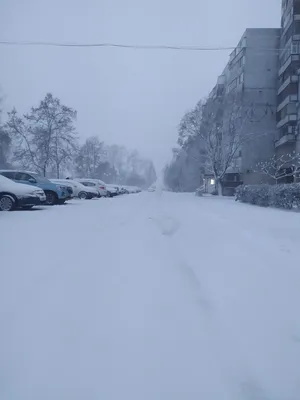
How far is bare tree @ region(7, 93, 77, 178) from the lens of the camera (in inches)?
1351

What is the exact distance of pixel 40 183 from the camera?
50.5ft

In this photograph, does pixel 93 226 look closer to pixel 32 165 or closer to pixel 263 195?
pixel 263 195

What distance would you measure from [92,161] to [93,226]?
5637cm

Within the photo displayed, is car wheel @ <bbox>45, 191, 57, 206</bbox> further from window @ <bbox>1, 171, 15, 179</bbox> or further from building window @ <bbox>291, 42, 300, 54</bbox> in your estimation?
building window @ <bbox>291, 42, 300, 54</bbox>

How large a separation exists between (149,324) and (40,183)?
13831 millimetres

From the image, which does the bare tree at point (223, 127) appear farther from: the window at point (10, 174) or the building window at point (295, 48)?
the window at point (10, 174)

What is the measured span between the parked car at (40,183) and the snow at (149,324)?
10.2 meters

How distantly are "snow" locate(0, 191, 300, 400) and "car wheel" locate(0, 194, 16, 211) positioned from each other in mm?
6784

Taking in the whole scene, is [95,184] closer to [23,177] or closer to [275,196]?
[23,177]

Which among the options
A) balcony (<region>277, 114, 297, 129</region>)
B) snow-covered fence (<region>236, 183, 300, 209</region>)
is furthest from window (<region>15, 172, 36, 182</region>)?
balcony (<region>277, 114, 297, 129</region>)

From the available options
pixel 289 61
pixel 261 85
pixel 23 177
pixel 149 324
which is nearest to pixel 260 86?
pixel 261 85

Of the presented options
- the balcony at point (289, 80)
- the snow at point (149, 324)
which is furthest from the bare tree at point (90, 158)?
the snow at point (149, 324)

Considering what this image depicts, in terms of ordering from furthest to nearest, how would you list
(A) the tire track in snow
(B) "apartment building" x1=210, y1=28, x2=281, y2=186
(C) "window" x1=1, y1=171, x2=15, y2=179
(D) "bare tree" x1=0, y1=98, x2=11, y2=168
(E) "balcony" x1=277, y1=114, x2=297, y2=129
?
1. (B) "apartment building" x1=210, y1=28, x2=281, y2=186
2. (E) "balcony" x1=277, y1=114, x2=297, y2=129
3. (D) "bare tree" x1=0, y1=98, x2=11, y2=168
4. (C) "window" x1=1, y1=171, x2=15, y2=179
5. (A) the tire track in snow

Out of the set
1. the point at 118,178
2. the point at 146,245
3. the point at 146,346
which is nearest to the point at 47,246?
the point at 146,245
